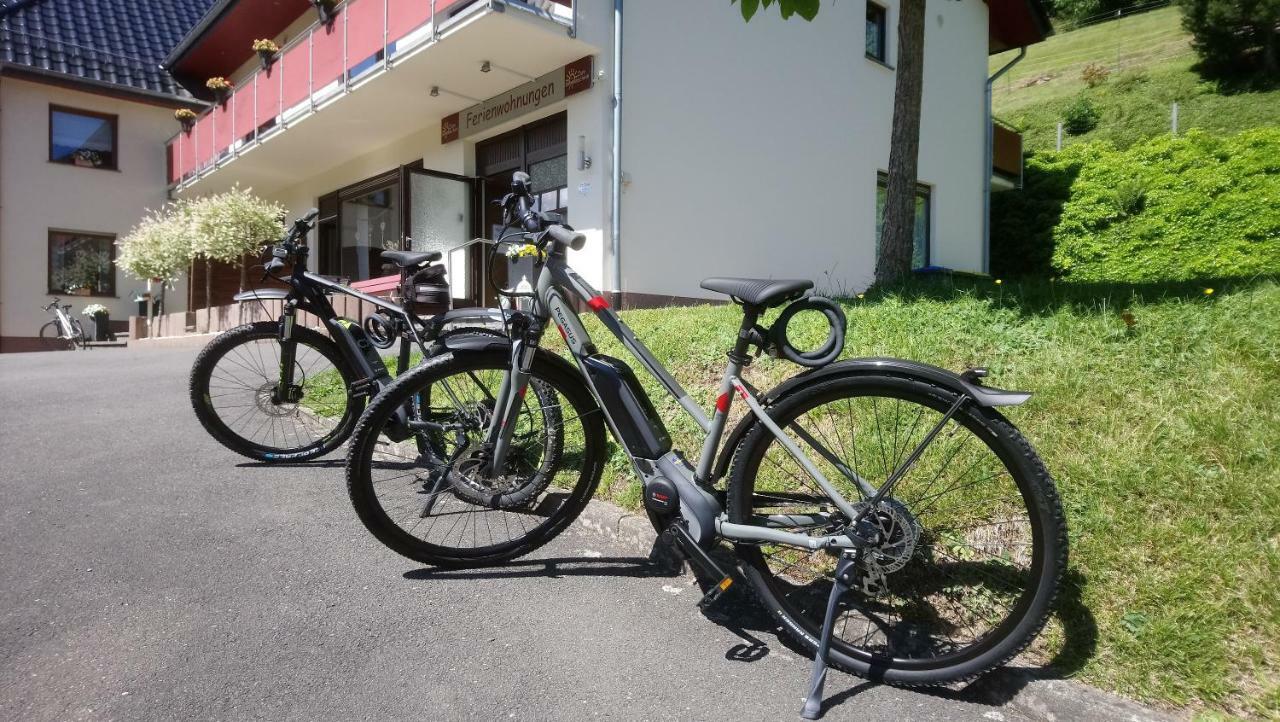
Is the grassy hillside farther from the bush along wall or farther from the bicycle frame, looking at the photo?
the bicycle frame

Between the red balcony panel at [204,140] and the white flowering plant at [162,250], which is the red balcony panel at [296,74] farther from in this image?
the red balcony panel at [204,140]

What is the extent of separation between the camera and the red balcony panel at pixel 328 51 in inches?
416

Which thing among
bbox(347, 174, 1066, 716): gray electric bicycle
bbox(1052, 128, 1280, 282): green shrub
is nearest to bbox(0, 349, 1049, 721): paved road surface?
bbox(347, 174, 1066, 716): gray electric bicycle

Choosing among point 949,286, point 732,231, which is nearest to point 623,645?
point 949,286

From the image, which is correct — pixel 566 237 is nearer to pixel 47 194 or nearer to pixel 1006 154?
pixel 1006 154

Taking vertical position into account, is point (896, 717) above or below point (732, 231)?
below

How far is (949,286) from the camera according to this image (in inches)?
234

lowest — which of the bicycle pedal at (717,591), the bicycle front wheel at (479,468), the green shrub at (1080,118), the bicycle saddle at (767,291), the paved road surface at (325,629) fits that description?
the paved road surface at (325,629)

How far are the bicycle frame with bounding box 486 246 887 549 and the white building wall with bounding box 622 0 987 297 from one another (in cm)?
639

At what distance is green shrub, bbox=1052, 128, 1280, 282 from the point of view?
43.4 ft

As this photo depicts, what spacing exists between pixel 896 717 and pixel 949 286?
459 centimetres

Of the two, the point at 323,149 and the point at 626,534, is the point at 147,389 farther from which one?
the point at 323,149

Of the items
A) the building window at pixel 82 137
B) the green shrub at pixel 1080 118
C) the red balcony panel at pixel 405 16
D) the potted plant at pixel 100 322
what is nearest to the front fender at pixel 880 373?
the red balcony panel at pixel 405 16

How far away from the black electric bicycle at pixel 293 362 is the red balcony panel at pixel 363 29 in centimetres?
666
